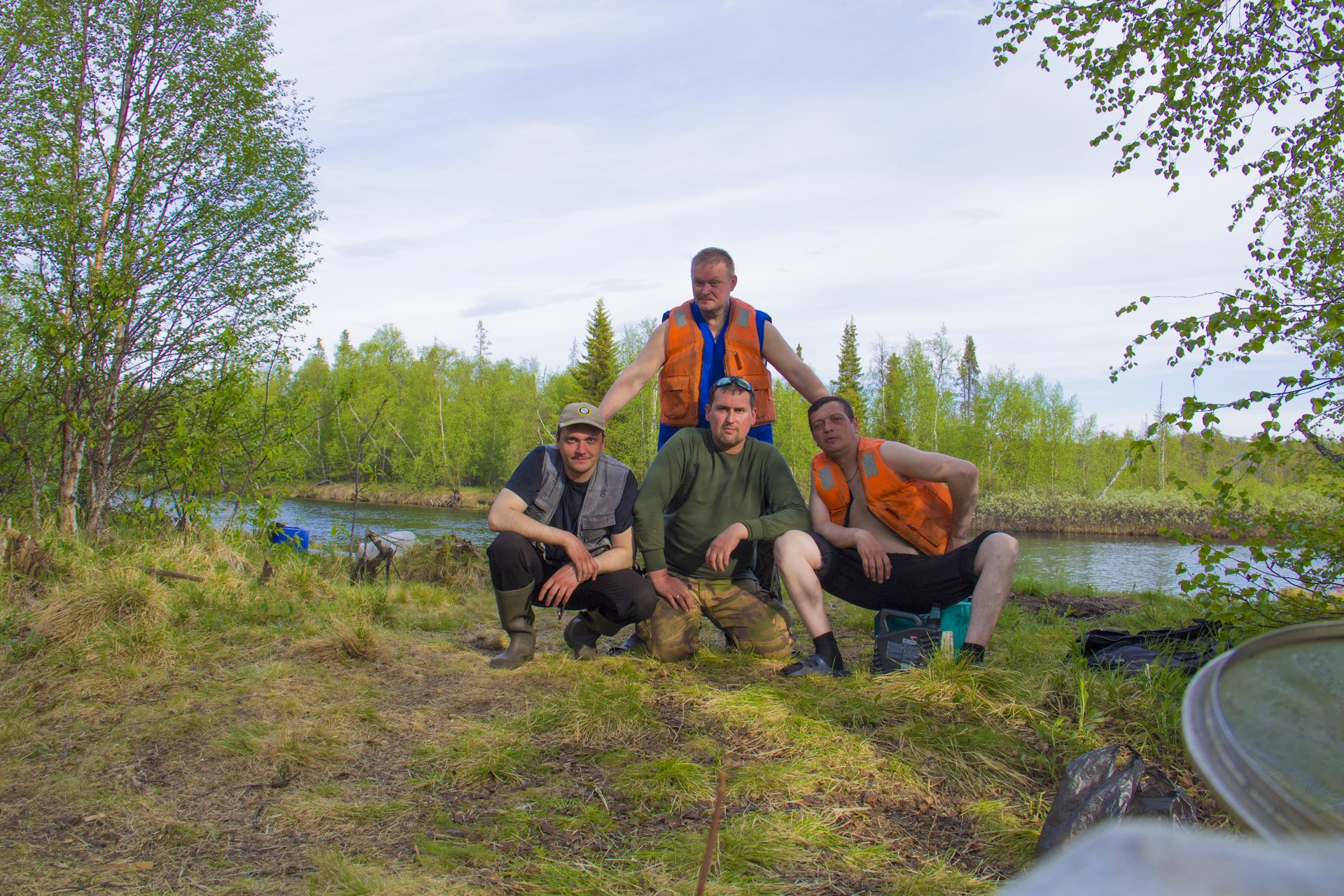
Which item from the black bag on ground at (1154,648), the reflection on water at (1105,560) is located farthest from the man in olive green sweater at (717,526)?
the reflection on water at (1105,560)

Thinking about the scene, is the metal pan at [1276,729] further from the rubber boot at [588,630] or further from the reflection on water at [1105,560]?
the reflection on water at [1105,560]

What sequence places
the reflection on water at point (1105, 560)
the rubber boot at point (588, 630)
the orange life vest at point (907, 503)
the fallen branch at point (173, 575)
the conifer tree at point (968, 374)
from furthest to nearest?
the conifer tree at point (968, 374), the reflection on water at point (1105, 560), the fallen branch at point (173, 575), the rubber boot at point (588, 630), the orange life vest at point (907, 503)

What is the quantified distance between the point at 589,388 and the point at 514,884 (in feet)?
108

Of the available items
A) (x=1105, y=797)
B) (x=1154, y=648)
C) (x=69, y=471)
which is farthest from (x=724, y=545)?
(x=69, y=471)

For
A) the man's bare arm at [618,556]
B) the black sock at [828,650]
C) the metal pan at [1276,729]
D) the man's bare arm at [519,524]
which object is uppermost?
the metal pan at [1276,729]

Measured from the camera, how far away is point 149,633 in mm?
4043

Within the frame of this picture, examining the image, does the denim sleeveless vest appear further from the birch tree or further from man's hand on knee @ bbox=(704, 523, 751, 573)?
the birch tree

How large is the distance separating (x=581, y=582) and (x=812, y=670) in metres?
1.32

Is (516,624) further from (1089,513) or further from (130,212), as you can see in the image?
(1089,513)

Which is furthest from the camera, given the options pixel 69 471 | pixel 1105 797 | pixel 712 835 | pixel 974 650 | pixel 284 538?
pixel 69 471

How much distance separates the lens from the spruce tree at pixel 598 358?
34.3 meters

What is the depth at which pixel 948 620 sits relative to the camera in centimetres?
400

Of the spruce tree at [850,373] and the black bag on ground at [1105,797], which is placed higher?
the spruce tree at [850,373]

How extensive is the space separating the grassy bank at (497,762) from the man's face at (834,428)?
125cm
